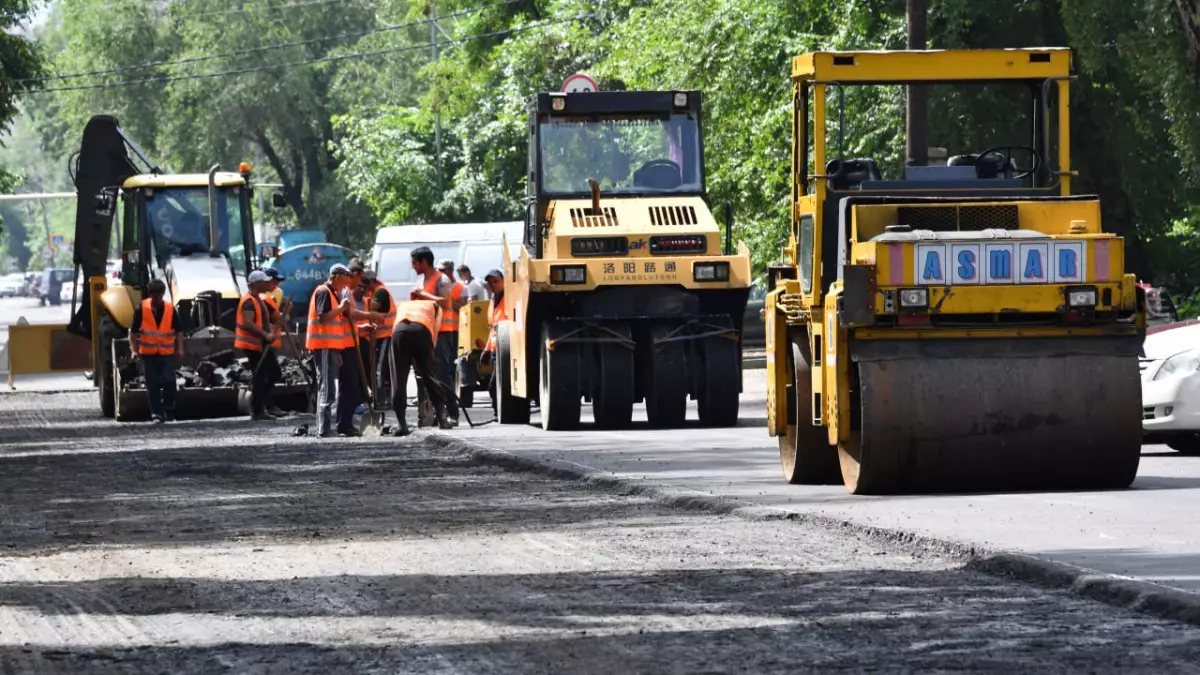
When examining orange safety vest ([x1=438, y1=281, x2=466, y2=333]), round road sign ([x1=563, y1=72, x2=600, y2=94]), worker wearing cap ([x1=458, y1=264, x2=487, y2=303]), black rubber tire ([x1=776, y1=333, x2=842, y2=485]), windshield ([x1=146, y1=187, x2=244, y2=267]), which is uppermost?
round road sign ([x1=563, y1=72, x2=600, y2=94])

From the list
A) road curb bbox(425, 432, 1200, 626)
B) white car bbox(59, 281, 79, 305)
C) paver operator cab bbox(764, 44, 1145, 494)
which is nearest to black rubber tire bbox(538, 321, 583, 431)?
road curb bbox(425, 432, 1200, 626)

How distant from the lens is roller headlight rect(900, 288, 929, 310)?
12.9 meters

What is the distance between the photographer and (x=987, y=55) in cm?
1429

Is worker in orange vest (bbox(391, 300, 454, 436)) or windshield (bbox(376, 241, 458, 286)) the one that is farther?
windshield (bbox(376, 241, 458, 286))

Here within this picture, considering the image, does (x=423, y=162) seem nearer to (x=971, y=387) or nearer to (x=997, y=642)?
(x=971, y=387)

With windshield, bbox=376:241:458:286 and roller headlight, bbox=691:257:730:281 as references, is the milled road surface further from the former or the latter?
windshield, bbox=376:241:458:286

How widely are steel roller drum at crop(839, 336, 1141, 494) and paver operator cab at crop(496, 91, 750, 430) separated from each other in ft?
26.0

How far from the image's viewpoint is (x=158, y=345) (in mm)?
24719

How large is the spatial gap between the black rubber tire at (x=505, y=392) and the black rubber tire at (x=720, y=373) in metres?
2.23

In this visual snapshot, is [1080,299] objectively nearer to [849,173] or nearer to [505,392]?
[849,173]

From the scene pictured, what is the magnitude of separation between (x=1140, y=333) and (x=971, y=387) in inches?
41.9

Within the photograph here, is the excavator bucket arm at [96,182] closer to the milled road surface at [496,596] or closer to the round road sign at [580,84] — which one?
the round road sign at [580,84]

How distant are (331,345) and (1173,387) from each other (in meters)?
8.67

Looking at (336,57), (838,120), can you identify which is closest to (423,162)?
(336,57)
